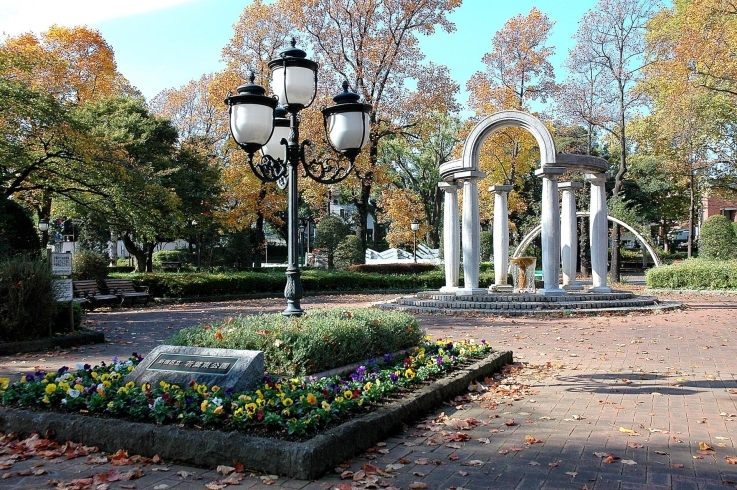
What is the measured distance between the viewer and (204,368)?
5605mm

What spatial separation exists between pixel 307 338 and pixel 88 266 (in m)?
16.0

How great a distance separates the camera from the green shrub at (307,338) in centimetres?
619

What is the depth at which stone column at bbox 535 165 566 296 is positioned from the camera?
16.3 m

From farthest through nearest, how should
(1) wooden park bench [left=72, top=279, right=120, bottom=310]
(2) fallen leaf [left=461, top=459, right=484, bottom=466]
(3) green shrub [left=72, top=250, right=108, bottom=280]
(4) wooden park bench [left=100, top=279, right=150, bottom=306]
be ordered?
(3) green shrub [left=72, top=250, right=108, bottom=280], (4) wooden park bench [left=100, top=279, right=150, bottom=306], (1) wooden park bench [left=72, top=279, right=120, bottom=310], (2) fallen leaf [left=461, top=459, right=484, bottom=466]

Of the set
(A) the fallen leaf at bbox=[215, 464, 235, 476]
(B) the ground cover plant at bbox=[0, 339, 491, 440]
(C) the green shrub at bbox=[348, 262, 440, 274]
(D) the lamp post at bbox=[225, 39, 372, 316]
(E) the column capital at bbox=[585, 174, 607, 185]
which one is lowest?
(A) the fallen leaf at bbox=[215, 464, 235, 476]

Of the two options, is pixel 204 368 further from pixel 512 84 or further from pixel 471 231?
pixel 512 84

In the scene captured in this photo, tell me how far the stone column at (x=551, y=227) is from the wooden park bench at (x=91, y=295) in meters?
12.9

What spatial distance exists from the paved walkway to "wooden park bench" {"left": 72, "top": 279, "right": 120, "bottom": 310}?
25.0 ft

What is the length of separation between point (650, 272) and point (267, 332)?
868 inches

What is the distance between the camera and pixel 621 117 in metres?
28.8

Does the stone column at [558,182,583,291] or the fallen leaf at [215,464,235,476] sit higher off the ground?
the stone column at [558,182,583,291]

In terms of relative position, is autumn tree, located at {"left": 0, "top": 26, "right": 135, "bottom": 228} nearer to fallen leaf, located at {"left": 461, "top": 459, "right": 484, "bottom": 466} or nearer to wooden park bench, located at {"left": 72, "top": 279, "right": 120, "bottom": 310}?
wooden park bench, located at {"left": 72, "top": 279, "right": 120, "bottom": 310}

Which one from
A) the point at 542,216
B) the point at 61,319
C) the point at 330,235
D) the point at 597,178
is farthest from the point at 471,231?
the point at 330,235

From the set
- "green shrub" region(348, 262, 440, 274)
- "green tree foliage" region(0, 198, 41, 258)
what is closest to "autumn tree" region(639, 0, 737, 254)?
"green shrub" region(348, 262, 440, 274)
